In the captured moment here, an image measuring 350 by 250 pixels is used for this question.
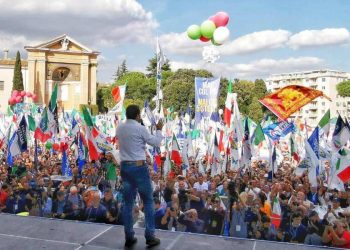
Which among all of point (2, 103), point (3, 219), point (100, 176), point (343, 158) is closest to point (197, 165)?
point (100, 176)

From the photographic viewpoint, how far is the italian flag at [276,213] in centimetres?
909

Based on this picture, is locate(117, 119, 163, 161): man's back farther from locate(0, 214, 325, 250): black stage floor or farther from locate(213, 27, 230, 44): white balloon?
locate(213, 27, 230, 44): white balloon

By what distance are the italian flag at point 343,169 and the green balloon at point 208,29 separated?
1172cm

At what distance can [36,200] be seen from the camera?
1030 cm

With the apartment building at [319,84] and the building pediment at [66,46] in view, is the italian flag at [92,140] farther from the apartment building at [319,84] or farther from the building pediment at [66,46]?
the apartment building at [319,84]

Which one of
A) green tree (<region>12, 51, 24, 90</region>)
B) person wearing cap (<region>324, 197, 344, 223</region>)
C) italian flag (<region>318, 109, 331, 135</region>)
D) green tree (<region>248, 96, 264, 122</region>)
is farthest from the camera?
green tree (<region>248, 96, 264, 122</region>)

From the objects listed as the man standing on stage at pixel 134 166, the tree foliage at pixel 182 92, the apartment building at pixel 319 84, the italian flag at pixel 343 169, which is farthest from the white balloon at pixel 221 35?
the apartment building at pixel 319 84

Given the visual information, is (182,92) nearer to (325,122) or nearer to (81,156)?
(81,156)

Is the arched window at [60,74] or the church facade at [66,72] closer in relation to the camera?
the church facade at [66,72]

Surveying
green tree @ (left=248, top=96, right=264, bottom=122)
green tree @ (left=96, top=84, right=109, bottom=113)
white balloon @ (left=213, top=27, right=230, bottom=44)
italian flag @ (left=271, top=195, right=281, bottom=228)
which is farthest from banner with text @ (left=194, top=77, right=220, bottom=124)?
green tree @ (left=96, top=84, right=109, bottom=113)

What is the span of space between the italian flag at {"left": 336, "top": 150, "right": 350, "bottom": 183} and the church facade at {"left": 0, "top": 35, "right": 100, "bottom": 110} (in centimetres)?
5834

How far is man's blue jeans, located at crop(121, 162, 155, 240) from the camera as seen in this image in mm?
4934

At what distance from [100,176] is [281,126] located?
6.65 meters

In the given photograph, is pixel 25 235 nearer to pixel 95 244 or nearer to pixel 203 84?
pixel 95 244
